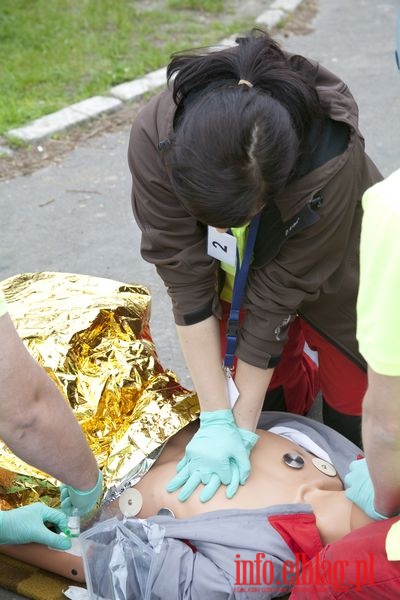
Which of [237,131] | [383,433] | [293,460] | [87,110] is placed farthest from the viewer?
[87,110]

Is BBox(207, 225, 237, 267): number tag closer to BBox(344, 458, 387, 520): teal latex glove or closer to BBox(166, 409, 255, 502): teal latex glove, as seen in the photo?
BBox(166, 409, 255, 502): teal latex glove

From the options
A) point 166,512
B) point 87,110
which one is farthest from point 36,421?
point 87,110

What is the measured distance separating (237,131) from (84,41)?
13.0ft

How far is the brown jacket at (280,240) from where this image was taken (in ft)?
6.59

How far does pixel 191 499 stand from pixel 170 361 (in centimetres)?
94

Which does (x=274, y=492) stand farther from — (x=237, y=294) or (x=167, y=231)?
(x=167, y=231)

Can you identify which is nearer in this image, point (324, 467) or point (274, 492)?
point (274, 492)

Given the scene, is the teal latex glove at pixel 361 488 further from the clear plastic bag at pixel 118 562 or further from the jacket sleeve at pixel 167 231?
the jacket sleeve at pixel 167 231

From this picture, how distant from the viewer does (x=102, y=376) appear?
7.75ft

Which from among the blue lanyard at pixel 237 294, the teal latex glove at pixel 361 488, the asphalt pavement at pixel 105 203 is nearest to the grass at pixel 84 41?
the asphalt pavement at pixel 105 203

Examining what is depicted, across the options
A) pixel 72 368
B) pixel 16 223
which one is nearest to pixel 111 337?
pixel 72 368

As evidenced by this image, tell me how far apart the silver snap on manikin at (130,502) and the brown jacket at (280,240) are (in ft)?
1.43

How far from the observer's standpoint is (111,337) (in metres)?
2.45

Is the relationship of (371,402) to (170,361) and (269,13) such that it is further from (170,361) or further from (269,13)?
(269,13)
